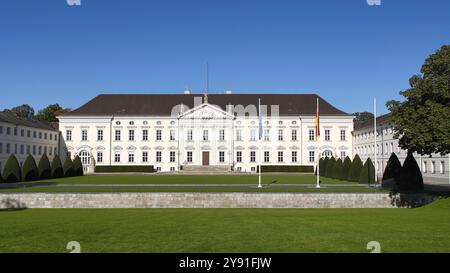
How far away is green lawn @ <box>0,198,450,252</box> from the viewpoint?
1047 centimetres

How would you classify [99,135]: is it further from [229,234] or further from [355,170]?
[229,234]

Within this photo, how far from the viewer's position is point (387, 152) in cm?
5700

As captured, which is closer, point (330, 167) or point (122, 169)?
point (330, 167)

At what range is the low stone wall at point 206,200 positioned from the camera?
2389cm

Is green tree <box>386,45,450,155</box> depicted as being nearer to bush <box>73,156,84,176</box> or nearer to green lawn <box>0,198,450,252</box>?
green lawn <box>0,198,450,252</box>

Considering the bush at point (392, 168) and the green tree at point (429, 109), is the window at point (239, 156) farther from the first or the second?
the green tree at point (429, 109)

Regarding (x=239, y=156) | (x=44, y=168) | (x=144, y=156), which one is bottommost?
(x=44, y=168)

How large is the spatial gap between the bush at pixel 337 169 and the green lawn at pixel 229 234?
25.0m

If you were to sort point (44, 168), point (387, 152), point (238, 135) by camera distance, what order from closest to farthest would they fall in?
point (44, 168)
point (387, 152)
point (238, 135)

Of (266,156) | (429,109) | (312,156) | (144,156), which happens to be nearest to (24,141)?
(144,156)

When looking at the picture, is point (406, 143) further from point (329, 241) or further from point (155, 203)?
point (155, 203)

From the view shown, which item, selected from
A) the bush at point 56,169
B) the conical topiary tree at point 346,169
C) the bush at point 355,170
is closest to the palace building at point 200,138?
the bush at point 56,169

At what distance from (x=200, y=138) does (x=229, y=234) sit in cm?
5258

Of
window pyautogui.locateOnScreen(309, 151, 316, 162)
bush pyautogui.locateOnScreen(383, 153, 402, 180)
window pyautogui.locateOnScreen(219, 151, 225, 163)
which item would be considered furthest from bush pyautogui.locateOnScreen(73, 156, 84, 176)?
bush pyautogui.locateOnScreen(383, 153, 402, 180)
